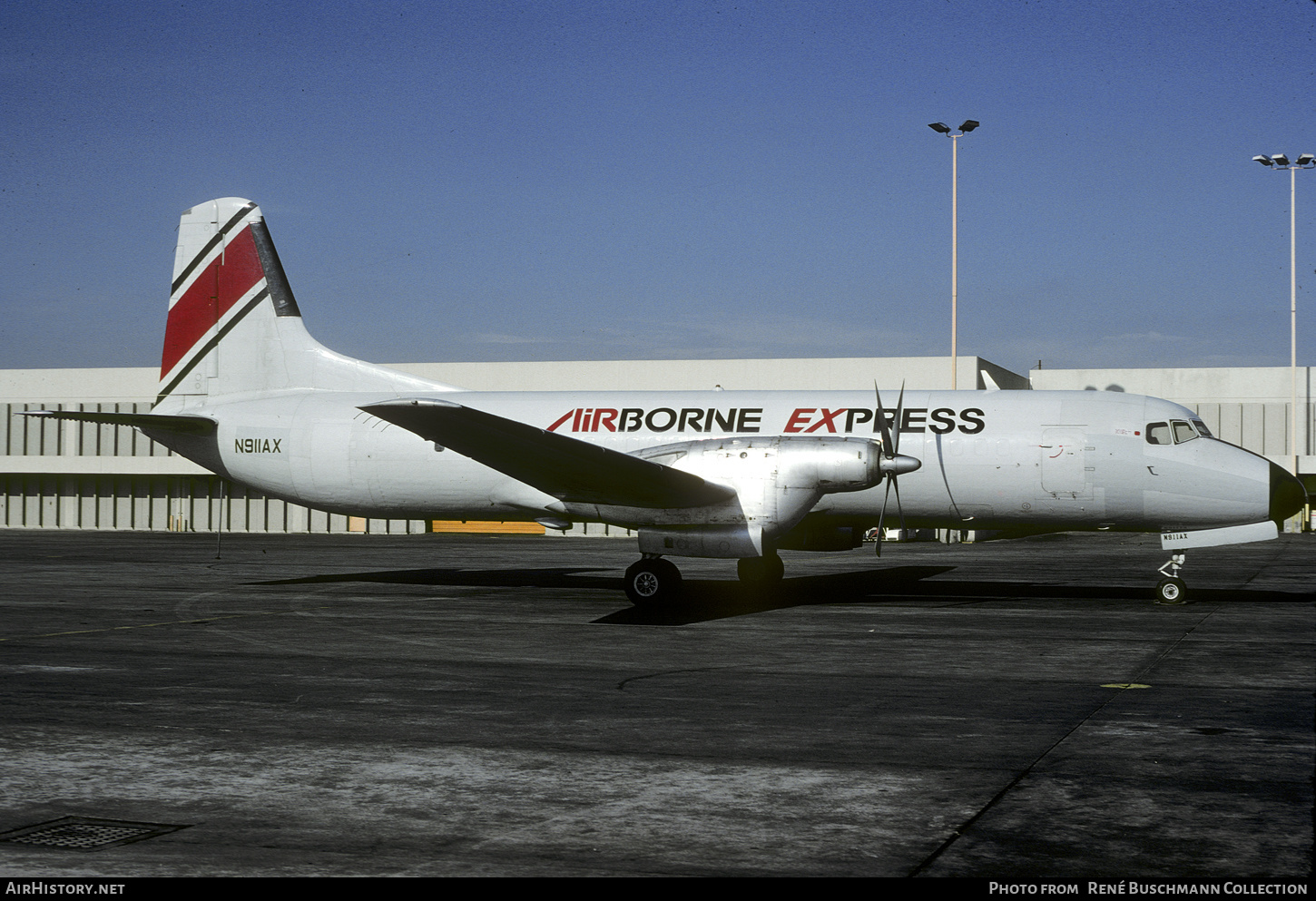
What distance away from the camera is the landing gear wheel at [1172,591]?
63.6 ft

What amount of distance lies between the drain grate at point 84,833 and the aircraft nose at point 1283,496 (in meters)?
17.3

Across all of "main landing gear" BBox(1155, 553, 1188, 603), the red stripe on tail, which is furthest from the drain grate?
the red stripe on tail

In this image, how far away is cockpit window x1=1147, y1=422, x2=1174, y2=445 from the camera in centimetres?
1894

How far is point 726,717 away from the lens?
9.78m

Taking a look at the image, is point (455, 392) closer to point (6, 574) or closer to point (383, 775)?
point (6, 574)

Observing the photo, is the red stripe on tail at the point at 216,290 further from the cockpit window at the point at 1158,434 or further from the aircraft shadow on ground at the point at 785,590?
the cockpit window at the point at 1158,434

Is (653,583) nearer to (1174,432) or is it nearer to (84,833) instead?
(1174,432)

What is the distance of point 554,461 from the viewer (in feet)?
57.9

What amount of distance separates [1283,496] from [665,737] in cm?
1363

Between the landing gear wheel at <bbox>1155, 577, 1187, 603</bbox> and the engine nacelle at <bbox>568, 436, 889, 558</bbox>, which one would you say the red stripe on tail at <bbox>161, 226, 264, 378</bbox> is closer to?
the engine nacelle at <bbox>568, 436, 889, 558</bbox>

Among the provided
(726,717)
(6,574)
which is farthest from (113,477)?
(726,717)

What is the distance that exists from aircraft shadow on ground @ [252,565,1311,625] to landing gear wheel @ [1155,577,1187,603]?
68 cm

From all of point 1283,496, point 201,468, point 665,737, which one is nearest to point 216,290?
point 665,737

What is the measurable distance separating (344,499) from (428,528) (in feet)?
102
